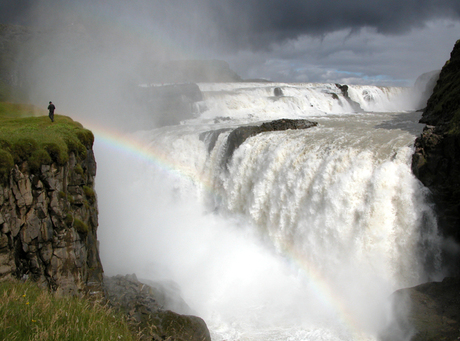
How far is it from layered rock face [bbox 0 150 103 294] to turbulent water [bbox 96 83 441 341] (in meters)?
5.04

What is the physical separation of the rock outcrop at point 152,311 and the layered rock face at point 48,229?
1023 mm

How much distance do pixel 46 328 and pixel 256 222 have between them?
1320 cm

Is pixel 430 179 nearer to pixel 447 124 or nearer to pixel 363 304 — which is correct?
pixel 447 124

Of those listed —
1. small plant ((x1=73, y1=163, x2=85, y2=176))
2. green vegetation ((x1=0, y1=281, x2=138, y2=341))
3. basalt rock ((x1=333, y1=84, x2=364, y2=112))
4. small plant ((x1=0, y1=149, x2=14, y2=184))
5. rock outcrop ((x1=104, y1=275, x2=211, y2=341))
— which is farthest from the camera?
basalt rock ((x1=333, y1=84, x2=364, y2=112))

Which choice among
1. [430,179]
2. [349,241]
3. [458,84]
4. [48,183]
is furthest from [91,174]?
[458,84]

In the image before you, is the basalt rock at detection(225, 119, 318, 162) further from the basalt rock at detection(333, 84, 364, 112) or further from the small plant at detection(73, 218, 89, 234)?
the basalt rock at detection(333, 84, 364, 112)

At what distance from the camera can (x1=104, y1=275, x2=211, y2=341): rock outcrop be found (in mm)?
9023

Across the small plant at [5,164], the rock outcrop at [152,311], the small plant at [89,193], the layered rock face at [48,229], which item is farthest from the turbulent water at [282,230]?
the small plant at [5,164]

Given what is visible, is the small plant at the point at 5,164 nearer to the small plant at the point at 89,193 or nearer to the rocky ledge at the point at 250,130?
the small plant at the point at 89,193

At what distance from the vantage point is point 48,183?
833 cm

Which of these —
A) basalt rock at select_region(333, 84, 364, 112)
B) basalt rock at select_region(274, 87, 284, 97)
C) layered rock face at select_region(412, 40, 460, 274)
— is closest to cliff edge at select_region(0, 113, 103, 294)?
layered rock face at select_region(412, 40, 460, 274)

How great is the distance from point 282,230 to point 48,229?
9.77 m

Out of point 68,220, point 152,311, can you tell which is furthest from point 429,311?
point 68,220

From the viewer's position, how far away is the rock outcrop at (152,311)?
9.02 metres
